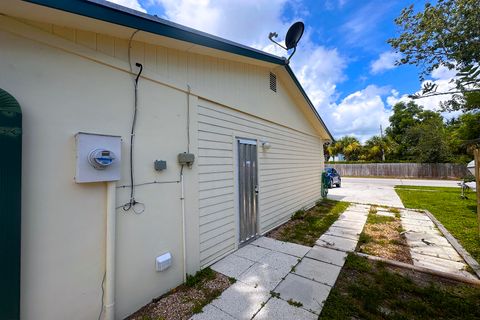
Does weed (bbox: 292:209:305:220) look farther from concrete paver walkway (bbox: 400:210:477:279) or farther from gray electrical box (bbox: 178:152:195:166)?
gray electrical box (bbox: 178:152:195:166)

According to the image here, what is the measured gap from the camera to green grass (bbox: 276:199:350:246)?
196 inches

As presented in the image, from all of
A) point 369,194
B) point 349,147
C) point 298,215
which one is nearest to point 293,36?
point 298,215

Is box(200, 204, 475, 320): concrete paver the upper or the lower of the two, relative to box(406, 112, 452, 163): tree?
lower

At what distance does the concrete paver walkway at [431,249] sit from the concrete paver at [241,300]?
10.2 feet

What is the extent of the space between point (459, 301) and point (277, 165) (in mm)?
4180

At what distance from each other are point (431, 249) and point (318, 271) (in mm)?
2870

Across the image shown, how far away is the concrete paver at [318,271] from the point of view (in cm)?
324

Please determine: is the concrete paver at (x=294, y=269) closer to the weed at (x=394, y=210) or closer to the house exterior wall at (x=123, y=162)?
the house exterior wall at (x=123, y=162)

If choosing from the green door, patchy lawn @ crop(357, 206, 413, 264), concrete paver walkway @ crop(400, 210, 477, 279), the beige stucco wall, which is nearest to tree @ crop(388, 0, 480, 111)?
concrete paver walkway @ crop(400, 210, 477, 279)

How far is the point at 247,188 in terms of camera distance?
467cm

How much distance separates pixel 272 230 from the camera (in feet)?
18.2

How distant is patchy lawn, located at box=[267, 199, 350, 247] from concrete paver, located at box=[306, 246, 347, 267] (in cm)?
33

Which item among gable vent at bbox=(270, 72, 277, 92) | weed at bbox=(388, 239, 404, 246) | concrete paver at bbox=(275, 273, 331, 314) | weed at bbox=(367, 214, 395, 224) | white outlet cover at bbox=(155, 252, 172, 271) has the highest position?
gable vent at bbox=(270, 72, 277, 92)

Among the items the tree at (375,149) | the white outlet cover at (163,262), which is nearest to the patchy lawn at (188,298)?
the white outlet cover at (163,262)
